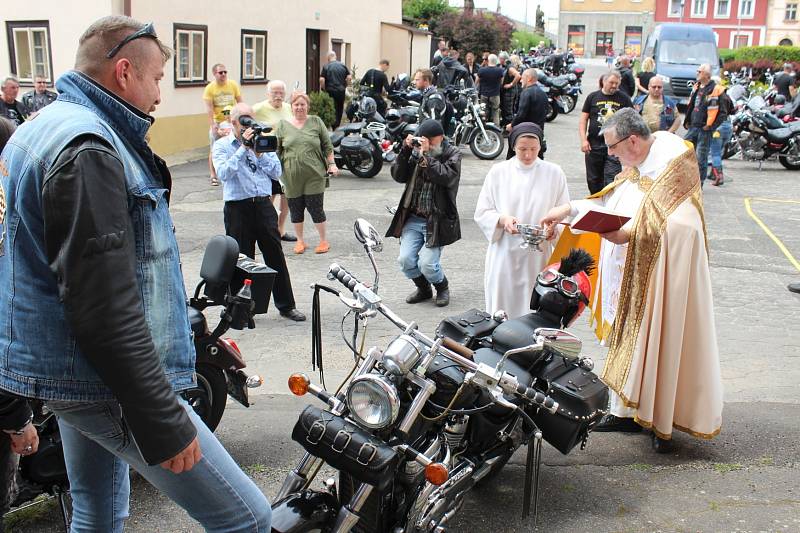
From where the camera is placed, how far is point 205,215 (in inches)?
421

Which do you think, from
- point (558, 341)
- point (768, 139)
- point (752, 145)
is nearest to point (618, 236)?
point (558, 341)

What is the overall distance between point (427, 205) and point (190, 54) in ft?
34.0

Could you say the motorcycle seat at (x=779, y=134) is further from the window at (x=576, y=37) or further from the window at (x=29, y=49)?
the window at (x=576, y=37)

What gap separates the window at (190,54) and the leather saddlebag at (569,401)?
516 inches

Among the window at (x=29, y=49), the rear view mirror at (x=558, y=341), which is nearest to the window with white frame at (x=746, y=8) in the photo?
Result: the window at (x=29, y=49)

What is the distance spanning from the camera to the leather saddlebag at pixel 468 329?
386 centimetres

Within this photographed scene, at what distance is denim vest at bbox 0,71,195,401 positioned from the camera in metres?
2.05

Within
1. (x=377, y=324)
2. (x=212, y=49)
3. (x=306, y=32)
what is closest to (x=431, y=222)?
(x=377, y=324)

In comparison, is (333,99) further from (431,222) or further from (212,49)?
(431,222)

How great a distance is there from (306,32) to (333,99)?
3.49 m

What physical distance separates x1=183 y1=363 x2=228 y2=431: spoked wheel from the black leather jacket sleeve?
2.15 meters

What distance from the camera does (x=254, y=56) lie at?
18.2 meters

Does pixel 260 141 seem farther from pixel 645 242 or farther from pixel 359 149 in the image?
pixel 359 149

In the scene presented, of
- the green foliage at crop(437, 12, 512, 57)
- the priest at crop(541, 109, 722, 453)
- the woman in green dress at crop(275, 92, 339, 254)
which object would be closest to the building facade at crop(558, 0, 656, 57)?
the green foliage at crop(437, 12, 512, 57)
